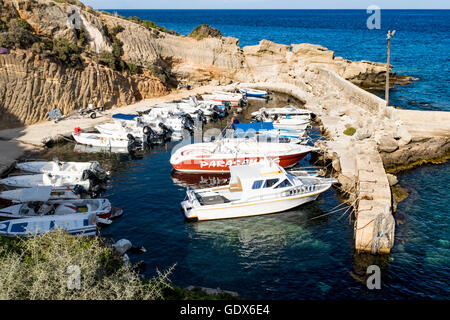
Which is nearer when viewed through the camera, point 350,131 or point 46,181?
point 46,181

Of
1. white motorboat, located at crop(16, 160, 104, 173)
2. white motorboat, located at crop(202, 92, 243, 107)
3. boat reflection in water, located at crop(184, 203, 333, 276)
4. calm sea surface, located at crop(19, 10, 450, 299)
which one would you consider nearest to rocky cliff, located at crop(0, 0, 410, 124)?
white motorboat, located at crop(202, 92, 243, 107)

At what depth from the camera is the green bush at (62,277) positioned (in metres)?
10.4

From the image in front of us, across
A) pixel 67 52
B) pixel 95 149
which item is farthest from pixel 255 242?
pixel 67 52

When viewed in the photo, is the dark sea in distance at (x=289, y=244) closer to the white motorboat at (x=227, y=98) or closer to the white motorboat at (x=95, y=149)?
the white motorboat at (x=95, y=149)

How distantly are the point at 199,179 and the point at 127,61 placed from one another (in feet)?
104

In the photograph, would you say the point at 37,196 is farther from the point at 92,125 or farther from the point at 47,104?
the point at 47,104

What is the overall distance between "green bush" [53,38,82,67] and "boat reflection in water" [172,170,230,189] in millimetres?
22813

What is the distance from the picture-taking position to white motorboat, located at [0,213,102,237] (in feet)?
65.3

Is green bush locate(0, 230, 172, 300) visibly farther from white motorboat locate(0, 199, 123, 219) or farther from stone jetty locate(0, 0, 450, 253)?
stone jetty locate(0, 0, 450, 253)

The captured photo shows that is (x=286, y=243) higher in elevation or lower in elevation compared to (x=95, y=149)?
lower

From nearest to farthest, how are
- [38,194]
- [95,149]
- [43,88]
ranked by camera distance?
[38,194] → [95,149] → [43,88]

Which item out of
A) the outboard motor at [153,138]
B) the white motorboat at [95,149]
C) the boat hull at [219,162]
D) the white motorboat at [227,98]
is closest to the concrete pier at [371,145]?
the boat hull at [219,162]

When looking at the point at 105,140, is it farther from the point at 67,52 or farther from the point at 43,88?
the point at 67,52

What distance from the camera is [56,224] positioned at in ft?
65.9
